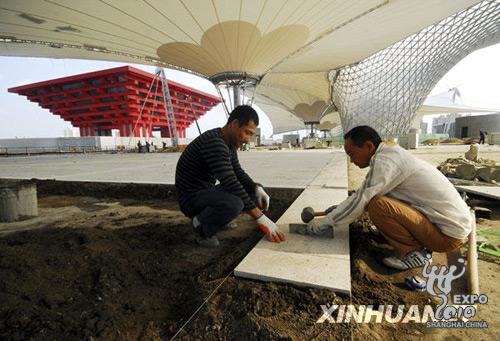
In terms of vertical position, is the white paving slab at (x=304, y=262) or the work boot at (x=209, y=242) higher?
the white paving slab at (x=304, y=262)

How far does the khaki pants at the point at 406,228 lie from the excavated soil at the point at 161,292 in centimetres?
26

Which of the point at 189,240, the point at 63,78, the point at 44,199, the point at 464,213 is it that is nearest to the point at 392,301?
the point at 464,213

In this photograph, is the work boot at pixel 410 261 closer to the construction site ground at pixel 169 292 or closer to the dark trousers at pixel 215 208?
the construction site ground at pixel 169 292

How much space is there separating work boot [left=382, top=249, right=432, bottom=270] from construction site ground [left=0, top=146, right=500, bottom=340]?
52mm

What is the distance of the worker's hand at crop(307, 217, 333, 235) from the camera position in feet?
7.30

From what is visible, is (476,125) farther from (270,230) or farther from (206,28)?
(270,230)

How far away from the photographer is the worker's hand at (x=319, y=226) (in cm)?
222

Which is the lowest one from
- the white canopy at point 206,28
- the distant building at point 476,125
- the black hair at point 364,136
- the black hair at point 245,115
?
the black hair at point 364,136

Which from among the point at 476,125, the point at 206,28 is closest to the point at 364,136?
→ the point at 206,28

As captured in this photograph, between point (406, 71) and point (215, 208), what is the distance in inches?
1487

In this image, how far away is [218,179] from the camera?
231 centimetres

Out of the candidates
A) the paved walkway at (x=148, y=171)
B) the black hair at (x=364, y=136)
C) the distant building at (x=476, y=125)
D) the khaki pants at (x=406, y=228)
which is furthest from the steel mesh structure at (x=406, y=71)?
the khaki pants at (x=406, y=228)

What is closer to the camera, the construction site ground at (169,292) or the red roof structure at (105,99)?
the construction site ground at (169,292)

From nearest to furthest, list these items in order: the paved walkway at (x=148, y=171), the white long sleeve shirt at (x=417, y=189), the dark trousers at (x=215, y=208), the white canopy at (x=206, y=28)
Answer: the white long sleeve shirt at (x=417, y=189) < the dark trousers at (x=215, y=208) < the paved walkway at (x=148, y=171) < the white canopy at (x=206, y=28)
